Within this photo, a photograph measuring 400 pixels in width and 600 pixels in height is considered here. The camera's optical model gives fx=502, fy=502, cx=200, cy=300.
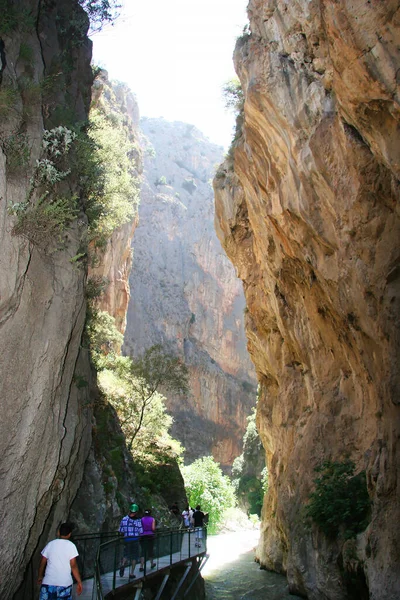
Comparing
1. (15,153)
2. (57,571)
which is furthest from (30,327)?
(57,571)

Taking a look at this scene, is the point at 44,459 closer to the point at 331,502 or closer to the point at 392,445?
the point at 392,445

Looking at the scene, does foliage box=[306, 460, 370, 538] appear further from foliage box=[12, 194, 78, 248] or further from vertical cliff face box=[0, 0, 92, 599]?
foliage box=[12, 194, 78, 248]

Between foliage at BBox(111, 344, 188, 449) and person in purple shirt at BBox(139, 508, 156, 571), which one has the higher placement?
foliage at BBox(111, 344, 188, 449)

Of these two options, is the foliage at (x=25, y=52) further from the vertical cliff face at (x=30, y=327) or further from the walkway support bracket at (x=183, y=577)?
the walkway support bracket at (x=183, y=577)

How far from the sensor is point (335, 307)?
14727 millimetres

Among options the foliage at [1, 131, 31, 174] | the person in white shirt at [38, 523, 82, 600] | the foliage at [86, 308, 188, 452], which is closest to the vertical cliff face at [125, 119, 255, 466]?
the foliage at [86, 308, 188, 452]

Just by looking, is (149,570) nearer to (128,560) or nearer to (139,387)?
(128,560)

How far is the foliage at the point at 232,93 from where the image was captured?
71.6ft

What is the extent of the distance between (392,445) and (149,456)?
15.8 metres

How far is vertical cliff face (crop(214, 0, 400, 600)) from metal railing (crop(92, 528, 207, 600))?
12.2 ft

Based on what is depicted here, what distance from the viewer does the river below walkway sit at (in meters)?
18.2

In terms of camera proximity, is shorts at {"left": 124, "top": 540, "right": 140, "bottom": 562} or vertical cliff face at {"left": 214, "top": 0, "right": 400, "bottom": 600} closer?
vertical cliff face at {"left": 214, "top": 0, "right": 400, "bottom": 600}

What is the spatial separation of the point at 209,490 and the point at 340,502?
3259cm

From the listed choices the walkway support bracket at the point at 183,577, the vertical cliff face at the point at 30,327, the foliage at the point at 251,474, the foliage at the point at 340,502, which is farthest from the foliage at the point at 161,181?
the foliage at the point at 340,502
